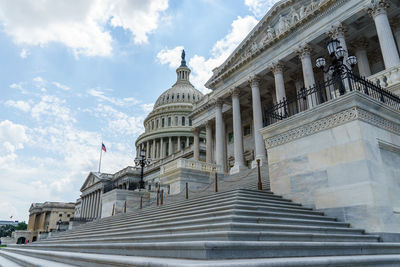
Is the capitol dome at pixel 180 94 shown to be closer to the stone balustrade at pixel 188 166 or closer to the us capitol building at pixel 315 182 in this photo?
the stone balustrade at pixel 188 166

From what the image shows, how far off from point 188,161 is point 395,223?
18.8 metres

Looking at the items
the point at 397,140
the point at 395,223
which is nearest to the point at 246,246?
the point at 395,223

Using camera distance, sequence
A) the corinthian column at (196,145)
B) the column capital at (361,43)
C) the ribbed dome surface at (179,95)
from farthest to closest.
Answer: the ribbed dome surface at (179,95)
the corinthian column at (196,145)
the column capital at (361,43)

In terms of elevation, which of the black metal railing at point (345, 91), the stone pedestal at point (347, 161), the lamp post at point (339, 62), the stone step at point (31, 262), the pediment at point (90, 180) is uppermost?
the pediment at point (90, 180)

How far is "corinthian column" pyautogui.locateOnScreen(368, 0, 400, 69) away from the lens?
18.0m

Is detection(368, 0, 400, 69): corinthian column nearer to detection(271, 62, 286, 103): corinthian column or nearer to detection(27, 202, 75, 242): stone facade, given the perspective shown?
detection(271, 62, 286, 103): corinthian column

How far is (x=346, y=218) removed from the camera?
873cm

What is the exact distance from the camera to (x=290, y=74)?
97.4 ft

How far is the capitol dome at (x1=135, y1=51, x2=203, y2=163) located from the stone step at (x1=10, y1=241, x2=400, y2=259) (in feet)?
253

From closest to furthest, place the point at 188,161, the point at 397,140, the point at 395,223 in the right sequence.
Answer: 1. the point at 395,223
2. the point at 397,140
3. the point at 188,161

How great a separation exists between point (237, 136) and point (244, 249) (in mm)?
25014

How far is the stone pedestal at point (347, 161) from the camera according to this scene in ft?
27.6

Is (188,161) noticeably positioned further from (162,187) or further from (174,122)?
(174,122)

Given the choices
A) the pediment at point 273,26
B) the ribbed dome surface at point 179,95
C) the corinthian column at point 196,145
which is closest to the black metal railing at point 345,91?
the pediment at point 273,26
